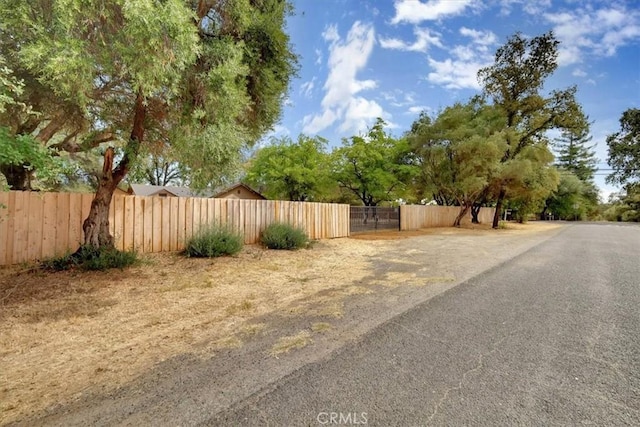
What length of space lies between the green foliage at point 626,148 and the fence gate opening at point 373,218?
2679 cm

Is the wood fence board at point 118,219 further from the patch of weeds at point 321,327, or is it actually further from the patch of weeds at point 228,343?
the patch of weeds at point 321,327

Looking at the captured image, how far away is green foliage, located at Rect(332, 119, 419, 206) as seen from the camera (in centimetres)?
1892

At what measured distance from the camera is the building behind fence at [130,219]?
5.64m

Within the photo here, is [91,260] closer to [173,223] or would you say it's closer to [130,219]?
[130,219]

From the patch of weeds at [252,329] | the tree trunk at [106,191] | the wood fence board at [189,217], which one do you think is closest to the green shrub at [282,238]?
the wood fence board at [189,217]

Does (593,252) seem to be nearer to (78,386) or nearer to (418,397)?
(418,397)

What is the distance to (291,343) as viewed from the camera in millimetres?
2676

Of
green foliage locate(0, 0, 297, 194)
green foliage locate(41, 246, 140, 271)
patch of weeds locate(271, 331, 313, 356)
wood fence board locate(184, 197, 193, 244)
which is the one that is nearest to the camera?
patch of weeds locate(271, 331, 313, 356)

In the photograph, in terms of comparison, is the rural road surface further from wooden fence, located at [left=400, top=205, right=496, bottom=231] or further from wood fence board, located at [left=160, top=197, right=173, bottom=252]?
wooden fence, located at [left=400, top=205, right=496, bottom=231]

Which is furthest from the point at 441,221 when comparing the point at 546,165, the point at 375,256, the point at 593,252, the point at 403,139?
the point at 375,256

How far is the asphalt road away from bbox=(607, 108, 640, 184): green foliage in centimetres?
3423

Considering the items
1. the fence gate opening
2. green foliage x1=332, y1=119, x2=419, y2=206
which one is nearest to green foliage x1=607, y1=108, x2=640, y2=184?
green foliage x1=332, y1=119, x2=419, y2=206

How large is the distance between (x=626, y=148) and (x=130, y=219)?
39.3 m

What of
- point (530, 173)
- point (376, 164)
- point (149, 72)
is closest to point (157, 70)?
point (149, 72)
